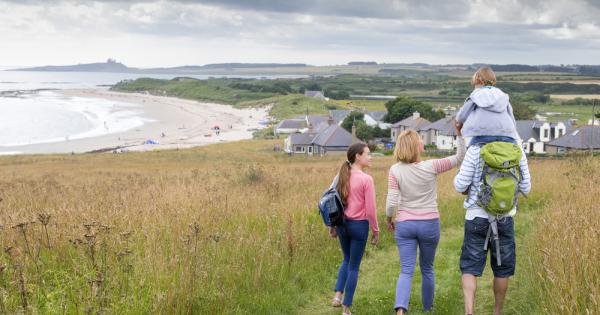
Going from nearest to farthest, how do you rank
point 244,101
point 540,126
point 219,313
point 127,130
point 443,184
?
point 219,313 → point 443,184 → point 540,126 → point 127,130 → point 244,101

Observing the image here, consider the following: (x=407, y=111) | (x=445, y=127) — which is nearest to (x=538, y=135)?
(x=445, y=127)

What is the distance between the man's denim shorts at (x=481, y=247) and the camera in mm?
5098

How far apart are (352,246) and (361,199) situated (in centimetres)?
52

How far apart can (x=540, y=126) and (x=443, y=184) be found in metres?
47.8

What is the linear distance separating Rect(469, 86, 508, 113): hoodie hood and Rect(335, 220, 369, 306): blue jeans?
1.65m

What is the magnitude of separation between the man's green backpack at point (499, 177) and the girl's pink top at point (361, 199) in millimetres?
1178

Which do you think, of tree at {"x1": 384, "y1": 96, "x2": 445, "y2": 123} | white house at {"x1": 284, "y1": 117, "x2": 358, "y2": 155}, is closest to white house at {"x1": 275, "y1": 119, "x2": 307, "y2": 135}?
tree at {"x1": 384, "y1": 96, "x2": 445, "y2": 123}

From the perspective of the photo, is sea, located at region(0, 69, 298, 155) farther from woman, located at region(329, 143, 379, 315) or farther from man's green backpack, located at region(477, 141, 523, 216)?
man's green backpack, located at region(477, 141, 523, 216)

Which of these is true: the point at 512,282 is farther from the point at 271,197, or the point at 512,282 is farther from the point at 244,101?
the point at 244,101

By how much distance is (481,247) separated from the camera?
204 inches

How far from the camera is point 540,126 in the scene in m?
57.9

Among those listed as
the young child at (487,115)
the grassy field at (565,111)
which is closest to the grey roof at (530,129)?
the grassy field at (565,111)

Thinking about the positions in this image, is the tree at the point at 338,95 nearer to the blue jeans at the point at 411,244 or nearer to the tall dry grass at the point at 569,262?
the tall dry grass at the point at 569,262

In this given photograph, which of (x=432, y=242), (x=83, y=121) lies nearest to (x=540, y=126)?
(x=432, y=242)
